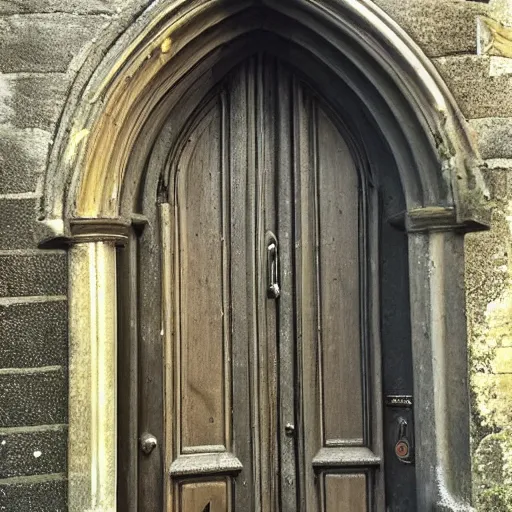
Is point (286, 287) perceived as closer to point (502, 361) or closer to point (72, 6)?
point (502, 361)

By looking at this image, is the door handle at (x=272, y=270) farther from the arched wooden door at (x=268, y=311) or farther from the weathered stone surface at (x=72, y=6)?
the weathered stone surface at (x=72, y=6)

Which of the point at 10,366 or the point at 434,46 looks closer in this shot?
the point at 10,366

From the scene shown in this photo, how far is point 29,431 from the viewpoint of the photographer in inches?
105

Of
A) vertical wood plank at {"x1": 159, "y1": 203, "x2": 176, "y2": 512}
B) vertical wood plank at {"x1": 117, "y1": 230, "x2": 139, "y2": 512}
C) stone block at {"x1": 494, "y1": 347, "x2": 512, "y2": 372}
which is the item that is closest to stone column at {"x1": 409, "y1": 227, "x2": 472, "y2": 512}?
stone block at {"x1": 494, "y1": 347, "x2": 512, "y2": 372}

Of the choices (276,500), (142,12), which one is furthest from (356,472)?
(142,12)

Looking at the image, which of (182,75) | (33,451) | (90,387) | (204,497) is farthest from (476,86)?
(33,451)

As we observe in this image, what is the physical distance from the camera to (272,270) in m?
3.03

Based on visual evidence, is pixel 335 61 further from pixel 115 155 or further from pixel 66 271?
pixel 66 271

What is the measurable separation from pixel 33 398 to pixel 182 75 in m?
1.50

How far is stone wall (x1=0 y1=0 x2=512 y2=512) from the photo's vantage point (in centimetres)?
268

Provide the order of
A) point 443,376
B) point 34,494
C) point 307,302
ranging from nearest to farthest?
point 34,494 < point 443,376 < point 307,302

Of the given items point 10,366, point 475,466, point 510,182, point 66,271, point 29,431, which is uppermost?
point 510,182

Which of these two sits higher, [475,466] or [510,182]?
[510,182]

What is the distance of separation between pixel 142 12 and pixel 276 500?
2196 mm
